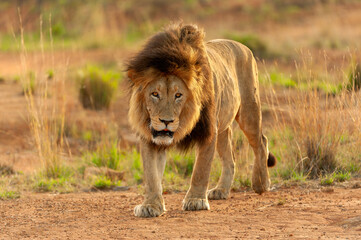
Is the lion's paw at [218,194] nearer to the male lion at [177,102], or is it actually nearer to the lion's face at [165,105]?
the male lion at [177,102]

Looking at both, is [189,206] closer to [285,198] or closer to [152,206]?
[152,206]

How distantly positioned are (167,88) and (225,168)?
178 centimetres

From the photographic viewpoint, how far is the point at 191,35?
5.31 metres

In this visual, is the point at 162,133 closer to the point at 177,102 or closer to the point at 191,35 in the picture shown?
the point at 177,102

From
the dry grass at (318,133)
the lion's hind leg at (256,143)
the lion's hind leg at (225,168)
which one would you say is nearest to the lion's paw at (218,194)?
the lion's hind leg at (225,168)

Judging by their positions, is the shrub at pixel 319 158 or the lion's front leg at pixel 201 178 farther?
the shrub at pixel 319 158

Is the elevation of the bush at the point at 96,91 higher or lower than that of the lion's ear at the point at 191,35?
lower

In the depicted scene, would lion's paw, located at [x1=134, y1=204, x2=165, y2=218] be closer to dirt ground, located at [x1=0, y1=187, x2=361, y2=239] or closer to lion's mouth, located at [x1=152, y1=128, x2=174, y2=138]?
dirt ground, located at [x1=0, y1=187, x2=361, y2=239]

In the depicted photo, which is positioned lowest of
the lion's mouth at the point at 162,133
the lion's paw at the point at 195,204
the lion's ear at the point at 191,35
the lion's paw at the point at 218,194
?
the lion's paw at the point at 218,194

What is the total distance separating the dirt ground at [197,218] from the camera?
466 centimetres

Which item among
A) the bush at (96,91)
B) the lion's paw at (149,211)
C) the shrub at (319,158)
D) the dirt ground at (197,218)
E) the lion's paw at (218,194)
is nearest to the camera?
the dirt ground at (197,218)

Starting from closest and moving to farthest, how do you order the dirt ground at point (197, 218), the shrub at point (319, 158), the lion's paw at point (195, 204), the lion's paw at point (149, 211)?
the dirt ground at point (197, 218) → the lion's paw at point (149, 211) → the lion's paw at point (195, 204) → the shrub at point (319, 158)

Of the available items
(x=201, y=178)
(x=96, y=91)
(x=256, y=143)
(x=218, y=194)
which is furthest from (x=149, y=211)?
(x=96, y=91)

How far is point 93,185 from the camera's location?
23.2ft
